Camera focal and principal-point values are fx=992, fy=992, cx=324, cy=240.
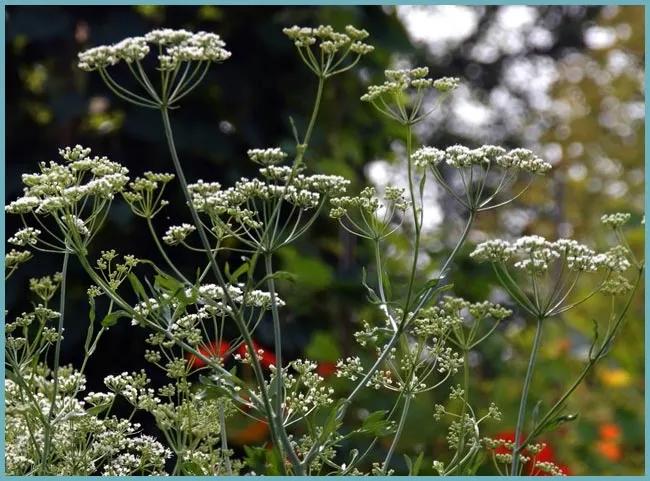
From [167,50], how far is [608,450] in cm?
382

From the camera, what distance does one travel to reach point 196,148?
12.4 feet

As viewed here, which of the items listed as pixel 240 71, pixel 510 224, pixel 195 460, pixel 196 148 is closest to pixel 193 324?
pixel 195 460

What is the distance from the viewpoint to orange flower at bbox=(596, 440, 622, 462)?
4.40 metres

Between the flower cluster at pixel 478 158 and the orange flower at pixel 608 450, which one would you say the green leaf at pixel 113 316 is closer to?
the flower cluster at pixel 478 158

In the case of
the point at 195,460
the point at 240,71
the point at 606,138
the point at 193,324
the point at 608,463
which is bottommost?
the point at 608,463

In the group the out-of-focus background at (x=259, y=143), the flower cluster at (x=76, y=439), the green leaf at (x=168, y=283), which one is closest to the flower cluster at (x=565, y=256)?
the green leaf at (x=168, y=283)

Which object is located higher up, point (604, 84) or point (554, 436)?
point (604, 84)

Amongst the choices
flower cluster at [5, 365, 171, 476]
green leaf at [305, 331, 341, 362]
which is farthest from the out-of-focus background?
flower cluster at [5, 365, 171, 476]

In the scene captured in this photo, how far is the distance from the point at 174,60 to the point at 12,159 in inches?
121

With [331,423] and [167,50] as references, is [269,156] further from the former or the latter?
[331,423]

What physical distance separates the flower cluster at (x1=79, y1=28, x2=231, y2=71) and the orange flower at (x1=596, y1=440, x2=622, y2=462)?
3732mm

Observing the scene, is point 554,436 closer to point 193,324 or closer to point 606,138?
point 193,324

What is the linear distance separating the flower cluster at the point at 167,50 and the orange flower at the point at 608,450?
147 inches

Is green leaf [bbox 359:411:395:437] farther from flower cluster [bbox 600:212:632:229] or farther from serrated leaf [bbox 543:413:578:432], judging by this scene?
flower cluster [bbox 600:212:632:229]
